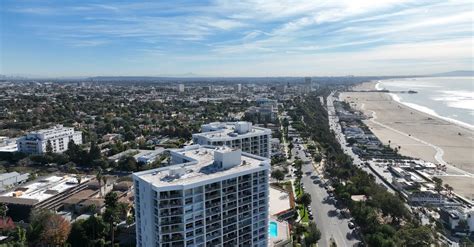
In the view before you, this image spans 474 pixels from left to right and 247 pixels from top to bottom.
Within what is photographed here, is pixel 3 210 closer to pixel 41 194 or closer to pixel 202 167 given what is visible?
pixel 41 194

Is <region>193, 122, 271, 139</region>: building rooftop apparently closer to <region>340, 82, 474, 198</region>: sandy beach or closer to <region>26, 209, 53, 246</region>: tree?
<region>26, 209, 53, 246</region>: tree

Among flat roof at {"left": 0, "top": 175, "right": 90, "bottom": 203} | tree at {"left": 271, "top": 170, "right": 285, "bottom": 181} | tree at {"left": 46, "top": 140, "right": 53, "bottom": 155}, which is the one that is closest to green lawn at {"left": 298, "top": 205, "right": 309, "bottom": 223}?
tree at {"left": 271, "top": 170, "right": 285, "bottom": 181}

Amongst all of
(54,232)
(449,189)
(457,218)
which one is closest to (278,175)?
(449,189)

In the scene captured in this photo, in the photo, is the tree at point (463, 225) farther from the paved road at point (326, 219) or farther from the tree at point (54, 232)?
the tree at point (54, 232)

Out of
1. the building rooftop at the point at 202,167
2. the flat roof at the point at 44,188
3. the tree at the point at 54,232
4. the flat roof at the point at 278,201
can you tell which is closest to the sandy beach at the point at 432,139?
the flat roof at the point at 278,201

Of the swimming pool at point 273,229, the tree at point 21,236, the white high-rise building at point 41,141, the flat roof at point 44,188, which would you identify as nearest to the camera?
the tree at point 21,236

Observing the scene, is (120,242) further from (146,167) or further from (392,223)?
(392,223)
